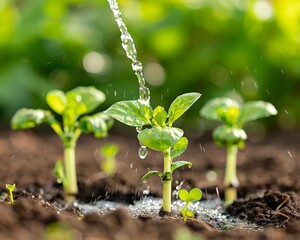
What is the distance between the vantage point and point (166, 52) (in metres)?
5.27

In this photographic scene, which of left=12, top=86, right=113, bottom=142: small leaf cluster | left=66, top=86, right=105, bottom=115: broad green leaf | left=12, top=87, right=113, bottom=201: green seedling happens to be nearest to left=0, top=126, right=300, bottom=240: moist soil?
left=12, top=87, right=113, bottom=201: green seedling

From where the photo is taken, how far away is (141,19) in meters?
5.29

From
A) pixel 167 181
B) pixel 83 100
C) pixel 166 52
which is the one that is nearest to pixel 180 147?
pixel 167 181

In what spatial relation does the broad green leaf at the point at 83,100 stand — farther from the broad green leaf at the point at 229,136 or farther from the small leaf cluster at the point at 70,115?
the broad green leaf at the point at 229,136

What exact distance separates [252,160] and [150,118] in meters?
1.57

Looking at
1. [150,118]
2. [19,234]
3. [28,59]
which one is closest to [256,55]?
[28,59]

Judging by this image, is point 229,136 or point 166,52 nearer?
point 229,136

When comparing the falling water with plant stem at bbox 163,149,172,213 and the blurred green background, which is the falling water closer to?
plant stem at bbox 163,149,172,213

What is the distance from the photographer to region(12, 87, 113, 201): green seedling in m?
2.52

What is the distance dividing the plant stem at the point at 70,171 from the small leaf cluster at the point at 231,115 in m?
0.51

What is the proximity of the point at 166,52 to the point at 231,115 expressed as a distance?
9.11ft

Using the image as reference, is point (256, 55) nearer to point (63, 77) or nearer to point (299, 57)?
point (299, 57)

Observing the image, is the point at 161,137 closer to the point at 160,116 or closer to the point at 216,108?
the point at 160,116

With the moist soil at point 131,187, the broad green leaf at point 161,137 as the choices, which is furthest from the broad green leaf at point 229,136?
the broad green leaf at point 161,137
